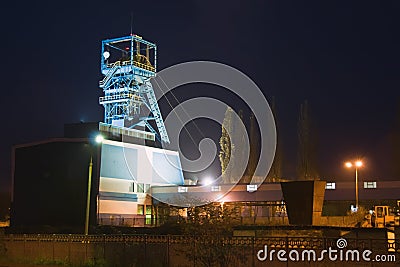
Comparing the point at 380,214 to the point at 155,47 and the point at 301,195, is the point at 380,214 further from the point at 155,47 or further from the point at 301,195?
the point at 155,47

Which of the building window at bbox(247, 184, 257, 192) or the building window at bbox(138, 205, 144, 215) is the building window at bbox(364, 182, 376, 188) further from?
the building window at bbox(138, 205, 144, 215)

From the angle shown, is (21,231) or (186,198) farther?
(186,198)

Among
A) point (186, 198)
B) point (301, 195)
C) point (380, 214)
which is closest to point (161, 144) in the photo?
point (186, 198)

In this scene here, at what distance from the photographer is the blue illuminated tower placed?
87.2 meters

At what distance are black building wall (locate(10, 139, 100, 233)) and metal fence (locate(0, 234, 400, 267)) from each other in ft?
103

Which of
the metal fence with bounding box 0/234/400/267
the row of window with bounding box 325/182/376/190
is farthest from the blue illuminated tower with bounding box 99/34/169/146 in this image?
the metal fence with bounding box 0/234/400/267

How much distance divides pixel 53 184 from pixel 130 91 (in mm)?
23987

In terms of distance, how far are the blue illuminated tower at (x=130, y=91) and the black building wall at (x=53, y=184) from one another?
61.5 ft

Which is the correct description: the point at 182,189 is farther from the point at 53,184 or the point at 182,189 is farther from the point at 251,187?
the point at 53,184

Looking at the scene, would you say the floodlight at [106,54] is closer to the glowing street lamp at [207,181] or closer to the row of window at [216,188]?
the glowing street lamp at [207,181]

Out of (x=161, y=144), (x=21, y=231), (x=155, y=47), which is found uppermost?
(x=155, y=47)

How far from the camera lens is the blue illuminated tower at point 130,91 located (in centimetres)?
8719

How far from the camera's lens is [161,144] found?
81438 millimetres

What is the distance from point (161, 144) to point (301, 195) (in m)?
49.2
